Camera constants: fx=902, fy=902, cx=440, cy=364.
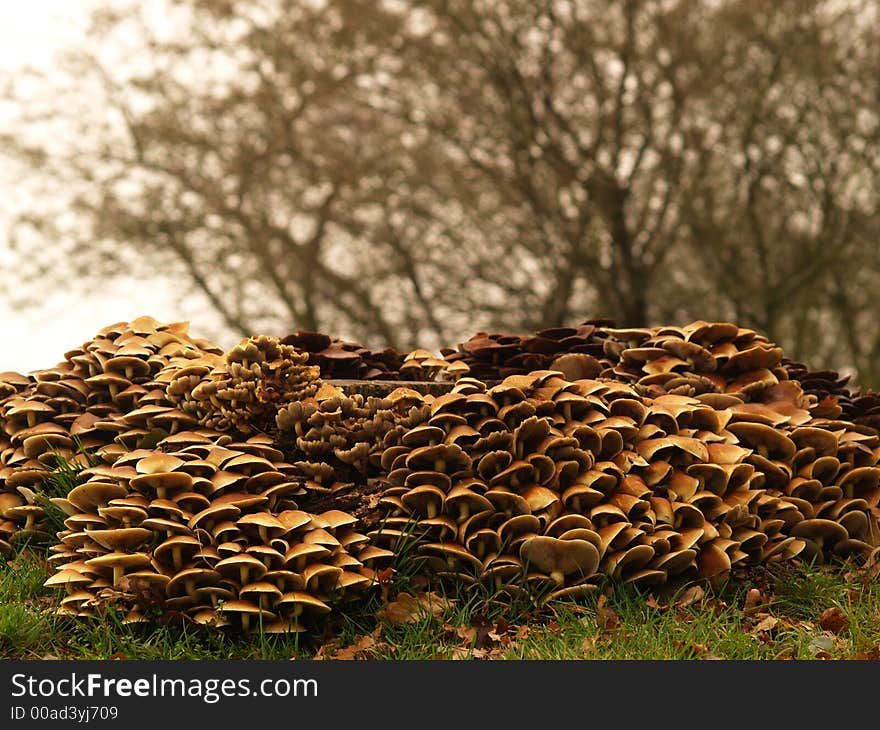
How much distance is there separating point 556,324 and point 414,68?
14.1 feet

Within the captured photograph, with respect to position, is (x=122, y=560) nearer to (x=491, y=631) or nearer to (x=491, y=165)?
(x=491, y=631)

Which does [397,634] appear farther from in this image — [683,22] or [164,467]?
[683,22]

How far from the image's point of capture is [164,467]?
4125mm

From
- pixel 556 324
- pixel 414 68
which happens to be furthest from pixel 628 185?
pixel 414 68

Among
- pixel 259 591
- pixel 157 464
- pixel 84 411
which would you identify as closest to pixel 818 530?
pixel 259 591

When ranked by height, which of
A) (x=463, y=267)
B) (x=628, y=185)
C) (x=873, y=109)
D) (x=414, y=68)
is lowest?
(x=463, y=267)

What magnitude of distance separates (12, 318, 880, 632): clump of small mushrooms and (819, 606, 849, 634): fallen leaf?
0.49 metres

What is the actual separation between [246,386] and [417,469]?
0.98 m

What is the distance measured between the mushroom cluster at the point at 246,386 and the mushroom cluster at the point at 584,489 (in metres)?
0.64

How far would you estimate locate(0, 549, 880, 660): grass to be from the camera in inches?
155

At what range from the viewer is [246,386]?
4.61 m

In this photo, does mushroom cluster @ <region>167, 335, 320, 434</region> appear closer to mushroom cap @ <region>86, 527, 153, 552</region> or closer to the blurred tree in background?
mushroom cap @ <region>86, 527, 153, 552</region>

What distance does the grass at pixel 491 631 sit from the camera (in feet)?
12.9

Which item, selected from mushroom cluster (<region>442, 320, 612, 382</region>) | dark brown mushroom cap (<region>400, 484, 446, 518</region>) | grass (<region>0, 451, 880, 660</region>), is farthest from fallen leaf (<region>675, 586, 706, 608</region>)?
mushroom cluster (<region>442, 320, 612, 382</region>)
